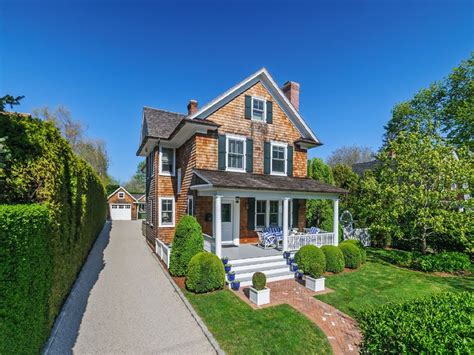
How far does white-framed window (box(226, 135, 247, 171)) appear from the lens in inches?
510

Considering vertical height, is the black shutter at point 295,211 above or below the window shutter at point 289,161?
below

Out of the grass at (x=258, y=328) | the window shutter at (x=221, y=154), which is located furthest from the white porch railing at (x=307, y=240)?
the window shutter at (x=221, y=154)

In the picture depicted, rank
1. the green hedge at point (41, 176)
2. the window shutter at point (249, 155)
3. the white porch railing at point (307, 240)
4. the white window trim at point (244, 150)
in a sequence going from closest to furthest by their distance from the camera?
the green hedge at point (41, 176)
the white porch railing at point (307, 240)
the white window trim at point (244, 150)
the window shutter at point (249, 155)

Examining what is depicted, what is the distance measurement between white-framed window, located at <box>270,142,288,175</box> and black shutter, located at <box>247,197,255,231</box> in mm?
2174

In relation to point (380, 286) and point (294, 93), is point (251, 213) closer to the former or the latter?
point (380, 286)

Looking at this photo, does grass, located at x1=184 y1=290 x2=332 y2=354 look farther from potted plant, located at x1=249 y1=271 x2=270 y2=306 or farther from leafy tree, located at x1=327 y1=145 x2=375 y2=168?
leafy tree, located at x1=327 y1=145 x2=375 y2=168

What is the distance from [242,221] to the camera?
13.4 meters

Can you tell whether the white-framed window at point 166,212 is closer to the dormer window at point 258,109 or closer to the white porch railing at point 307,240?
the dormer window at point 258,109

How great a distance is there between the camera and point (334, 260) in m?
10.7

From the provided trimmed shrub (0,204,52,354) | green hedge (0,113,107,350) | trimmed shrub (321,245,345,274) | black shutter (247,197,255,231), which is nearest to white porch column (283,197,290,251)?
trimmed shrub (321,245,345,274)

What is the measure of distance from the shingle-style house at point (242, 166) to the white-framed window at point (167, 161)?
6 cm

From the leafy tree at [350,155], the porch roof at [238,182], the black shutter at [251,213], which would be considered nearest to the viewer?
the porch roof at [238,182]

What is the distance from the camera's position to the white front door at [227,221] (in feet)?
42.7

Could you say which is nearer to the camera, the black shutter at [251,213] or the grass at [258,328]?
the grass at [258,328]
